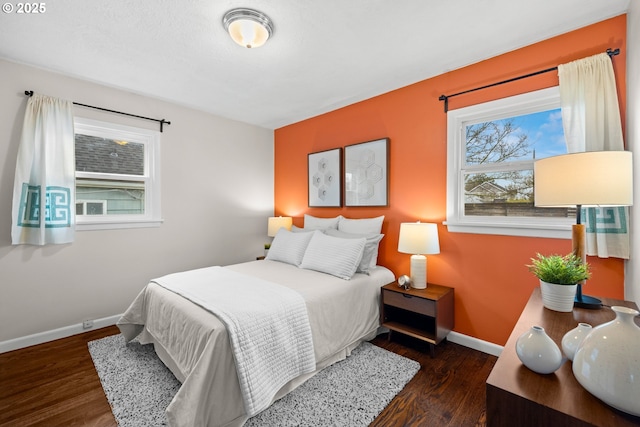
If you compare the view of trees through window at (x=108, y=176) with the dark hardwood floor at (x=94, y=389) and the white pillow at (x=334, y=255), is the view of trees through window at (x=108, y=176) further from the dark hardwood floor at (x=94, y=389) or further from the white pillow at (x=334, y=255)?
the white pillow at (x=334, y=255)

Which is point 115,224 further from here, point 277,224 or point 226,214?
point 277,224

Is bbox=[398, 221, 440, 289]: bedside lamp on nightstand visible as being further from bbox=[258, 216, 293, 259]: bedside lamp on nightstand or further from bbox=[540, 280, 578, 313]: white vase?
bbox=[258, 216, 293, 259]: bedside lamp on nightstand

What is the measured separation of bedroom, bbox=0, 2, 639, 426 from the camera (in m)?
2.19

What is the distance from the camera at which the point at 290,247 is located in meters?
3.07

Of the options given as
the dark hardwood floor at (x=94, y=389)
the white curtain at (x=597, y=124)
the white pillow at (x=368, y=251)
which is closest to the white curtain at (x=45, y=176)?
the dark hardwood floor at (x=94, y=389)

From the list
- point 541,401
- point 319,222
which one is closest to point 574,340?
point 541,401

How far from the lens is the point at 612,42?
6.00 ft

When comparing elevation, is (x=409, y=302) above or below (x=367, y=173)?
below

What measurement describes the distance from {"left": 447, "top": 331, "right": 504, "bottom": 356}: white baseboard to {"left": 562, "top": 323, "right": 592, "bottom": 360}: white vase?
1599mm

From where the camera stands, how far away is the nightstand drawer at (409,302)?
2256 mm

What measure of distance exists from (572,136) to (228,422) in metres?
2.83

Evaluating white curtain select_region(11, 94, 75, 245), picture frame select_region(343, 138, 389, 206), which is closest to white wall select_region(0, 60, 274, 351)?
white curtain select_region(11, 94, 75, 245)

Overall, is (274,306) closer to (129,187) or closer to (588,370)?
(588,370)

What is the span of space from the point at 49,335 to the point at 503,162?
4395mm
